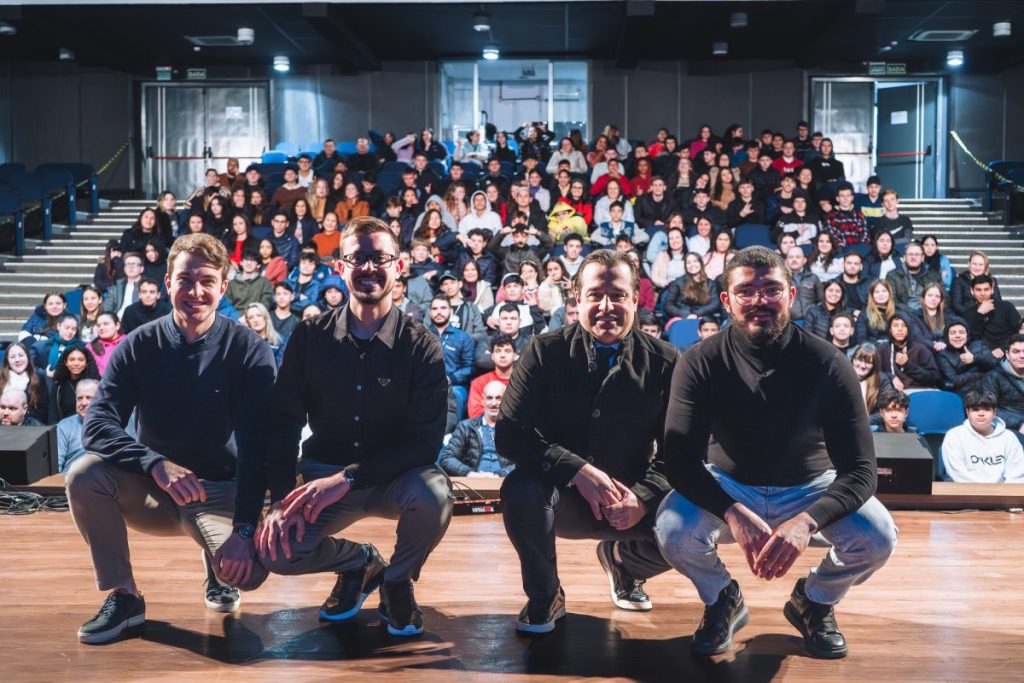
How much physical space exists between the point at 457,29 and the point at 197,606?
869 cm

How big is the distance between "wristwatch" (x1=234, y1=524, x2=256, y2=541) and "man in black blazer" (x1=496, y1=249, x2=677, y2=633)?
0.60 metres

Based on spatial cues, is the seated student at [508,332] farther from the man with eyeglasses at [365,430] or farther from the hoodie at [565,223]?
the man with eyeglasses at [365,430]

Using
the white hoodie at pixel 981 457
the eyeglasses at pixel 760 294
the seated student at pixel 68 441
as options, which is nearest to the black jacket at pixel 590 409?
the eyeglasses at pixel 760 294

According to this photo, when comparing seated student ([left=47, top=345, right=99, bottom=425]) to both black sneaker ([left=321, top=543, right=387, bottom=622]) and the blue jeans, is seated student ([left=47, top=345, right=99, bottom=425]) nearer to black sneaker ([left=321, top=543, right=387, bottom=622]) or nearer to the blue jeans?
black sneaker ([left=321, top=543, right=387, bottom=622])

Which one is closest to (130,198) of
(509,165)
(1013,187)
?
(509,165)

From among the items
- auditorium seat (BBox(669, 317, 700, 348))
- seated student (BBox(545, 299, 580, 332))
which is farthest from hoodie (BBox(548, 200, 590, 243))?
auditorium seat (BBox(669, 317, 700, 348))

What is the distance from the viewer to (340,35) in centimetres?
979

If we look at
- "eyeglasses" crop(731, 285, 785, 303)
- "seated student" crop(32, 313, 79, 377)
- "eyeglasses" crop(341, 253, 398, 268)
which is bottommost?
"seated student" crop(32, 313, 79, 377)

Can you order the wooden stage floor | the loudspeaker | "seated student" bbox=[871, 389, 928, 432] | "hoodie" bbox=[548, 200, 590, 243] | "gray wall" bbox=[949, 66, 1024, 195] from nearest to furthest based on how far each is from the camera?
the wooden stage floor, the loudspeaker, "seated student" bbox=[871, 389, 928, 432], "hoodie" bbox=[548, 200, 590, 243], "gray wall" bbox=[949, 66, 1024, 195]

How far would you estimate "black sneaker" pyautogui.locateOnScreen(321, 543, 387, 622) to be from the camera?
2.49 meters

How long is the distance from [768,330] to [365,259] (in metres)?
0.99

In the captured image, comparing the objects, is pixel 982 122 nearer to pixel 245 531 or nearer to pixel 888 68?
pixel 888 68

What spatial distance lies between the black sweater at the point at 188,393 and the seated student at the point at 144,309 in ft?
12.7

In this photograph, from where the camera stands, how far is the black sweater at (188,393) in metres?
2.46
